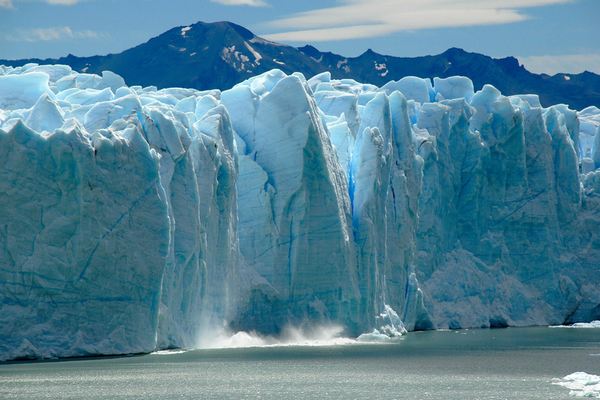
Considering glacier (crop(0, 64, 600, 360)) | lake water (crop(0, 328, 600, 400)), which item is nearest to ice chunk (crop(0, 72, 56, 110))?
glacier (crop(0, 64, 600, 360))

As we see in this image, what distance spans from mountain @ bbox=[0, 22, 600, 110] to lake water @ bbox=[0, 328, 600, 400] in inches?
1697

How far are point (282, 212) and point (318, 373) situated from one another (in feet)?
23.3

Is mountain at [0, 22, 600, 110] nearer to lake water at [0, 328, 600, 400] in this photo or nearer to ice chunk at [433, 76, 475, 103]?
ice chunk at [433, 76, 475, 103]

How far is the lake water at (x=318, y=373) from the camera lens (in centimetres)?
1536

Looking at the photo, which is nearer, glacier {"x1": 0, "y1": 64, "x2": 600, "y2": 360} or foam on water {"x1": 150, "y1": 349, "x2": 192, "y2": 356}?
glacier {"x1": 0, "y1": 64, "x2": 600, "y2": 360}

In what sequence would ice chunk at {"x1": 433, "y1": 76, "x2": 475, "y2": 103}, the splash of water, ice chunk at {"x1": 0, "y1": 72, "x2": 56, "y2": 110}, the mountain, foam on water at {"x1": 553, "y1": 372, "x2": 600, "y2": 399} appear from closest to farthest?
foam on water at {"x1": 553, "y1": 372, "x2": 600, "y2": 399} → the splash of water → ice chunk at {"x1": 0, "y1": 72, "x2": 56, "y2": 110} → ice chunk at {"x1": 433, "y1": 76, "x2": 475, "y2": 103} → the mountain

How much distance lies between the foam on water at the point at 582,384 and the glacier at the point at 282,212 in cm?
891

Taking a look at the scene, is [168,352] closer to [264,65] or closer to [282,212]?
[282,212]

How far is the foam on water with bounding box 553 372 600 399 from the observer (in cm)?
1560

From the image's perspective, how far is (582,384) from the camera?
16.6 m

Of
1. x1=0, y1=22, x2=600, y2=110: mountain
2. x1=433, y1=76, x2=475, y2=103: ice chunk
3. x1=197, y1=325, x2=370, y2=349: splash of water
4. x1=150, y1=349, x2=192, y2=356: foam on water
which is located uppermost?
x1=0, y1=22, x2=600, y2=110: mountain

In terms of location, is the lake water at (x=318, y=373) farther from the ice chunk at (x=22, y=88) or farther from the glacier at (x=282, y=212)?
the ice chunk at (x=22, y=88)

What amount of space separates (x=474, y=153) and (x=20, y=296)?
63.7ft

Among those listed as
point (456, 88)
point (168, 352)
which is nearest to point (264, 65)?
point (456, 88)
